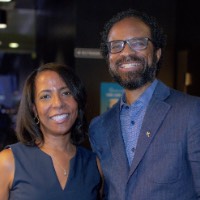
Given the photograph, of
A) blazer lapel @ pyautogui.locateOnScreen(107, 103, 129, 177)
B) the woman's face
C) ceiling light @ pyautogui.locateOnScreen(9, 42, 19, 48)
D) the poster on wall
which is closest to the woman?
the woman's face

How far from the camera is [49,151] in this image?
8.03 ft

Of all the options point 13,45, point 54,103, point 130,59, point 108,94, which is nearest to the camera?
point 130,59

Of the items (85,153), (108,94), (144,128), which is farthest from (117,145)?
(108,94)

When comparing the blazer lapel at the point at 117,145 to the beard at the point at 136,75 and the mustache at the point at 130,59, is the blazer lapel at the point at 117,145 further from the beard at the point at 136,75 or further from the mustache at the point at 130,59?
the mustache at the point at 130,59

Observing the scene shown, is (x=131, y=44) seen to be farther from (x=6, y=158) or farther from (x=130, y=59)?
(x=6, y=158)

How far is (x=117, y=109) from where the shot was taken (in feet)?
7.97

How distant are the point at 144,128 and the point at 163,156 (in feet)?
0.59

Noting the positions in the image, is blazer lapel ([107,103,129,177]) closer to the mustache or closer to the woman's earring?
the mustache

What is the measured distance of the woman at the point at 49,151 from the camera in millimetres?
2260

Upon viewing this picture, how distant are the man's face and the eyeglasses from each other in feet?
0.05

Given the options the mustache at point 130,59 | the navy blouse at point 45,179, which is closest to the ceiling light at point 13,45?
the navy blouse at point 45,179

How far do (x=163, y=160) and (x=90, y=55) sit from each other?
318 cm

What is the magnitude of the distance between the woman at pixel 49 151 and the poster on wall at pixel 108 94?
257 cm

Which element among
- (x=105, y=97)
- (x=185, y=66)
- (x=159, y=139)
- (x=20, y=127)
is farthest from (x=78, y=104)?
(x=185, y=66)
